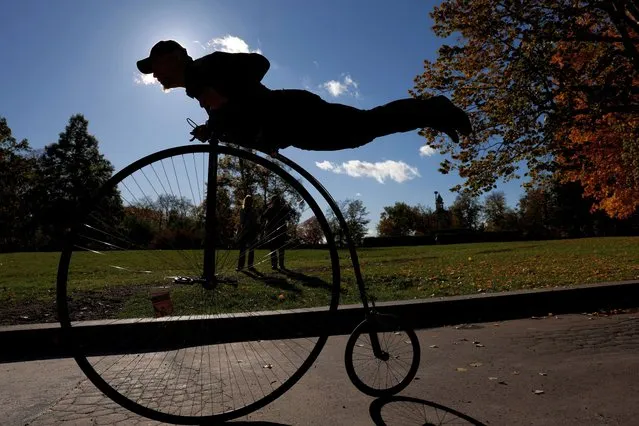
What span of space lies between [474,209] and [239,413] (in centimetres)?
10280

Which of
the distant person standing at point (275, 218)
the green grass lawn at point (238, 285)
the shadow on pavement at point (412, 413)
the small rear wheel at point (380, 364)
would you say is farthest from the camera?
the green grass lawn at point (238, 285)

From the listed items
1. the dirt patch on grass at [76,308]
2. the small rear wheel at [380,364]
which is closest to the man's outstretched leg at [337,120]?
the small rear wheel at [380,364]

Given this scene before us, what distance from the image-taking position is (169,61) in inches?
111

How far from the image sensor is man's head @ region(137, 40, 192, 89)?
281 cm

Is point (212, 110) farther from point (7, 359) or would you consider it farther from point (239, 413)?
point (7, 359)

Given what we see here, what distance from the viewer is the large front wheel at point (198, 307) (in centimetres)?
276

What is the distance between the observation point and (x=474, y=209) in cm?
9981

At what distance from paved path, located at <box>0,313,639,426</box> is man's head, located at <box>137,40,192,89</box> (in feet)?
6.64

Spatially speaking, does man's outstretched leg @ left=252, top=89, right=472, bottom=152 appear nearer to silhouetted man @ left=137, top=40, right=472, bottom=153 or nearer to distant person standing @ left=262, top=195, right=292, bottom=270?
silhouetted man @ left=137, top=40, right=472, bottom=153

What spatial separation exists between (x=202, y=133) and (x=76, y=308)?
4.07 metres

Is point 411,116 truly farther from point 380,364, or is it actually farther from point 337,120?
point 380,364

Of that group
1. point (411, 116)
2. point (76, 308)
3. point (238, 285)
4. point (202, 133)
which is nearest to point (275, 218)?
point (238, 285)

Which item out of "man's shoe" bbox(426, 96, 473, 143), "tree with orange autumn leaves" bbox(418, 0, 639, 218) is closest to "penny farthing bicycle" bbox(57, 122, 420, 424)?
"man's shoe" bbox(426, 96, 473, 143)

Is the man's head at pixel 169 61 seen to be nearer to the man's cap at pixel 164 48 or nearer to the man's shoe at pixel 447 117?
the man's cap at pixel 164 48
